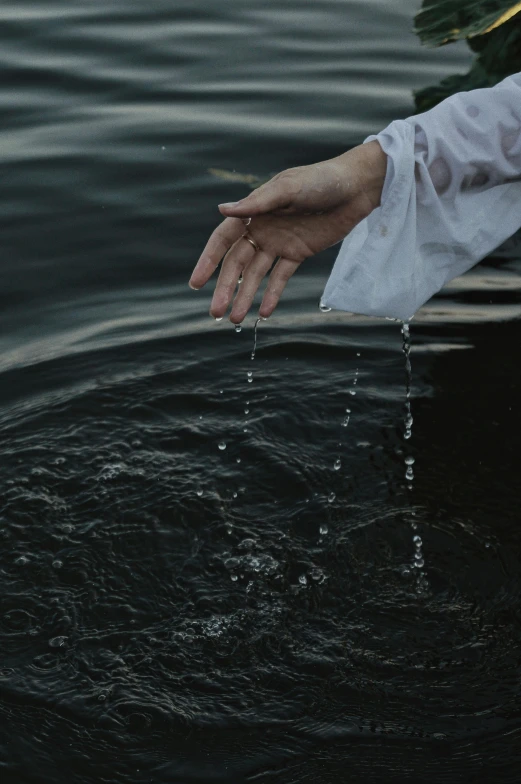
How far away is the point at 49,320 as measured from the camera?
431cm

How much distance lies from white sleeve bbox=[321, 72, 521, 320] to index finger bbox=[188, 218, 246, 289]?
0.27 meters

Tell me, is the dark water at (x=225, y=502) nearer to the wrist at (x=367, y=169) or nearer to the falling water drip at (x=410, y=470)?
the falling water drip at (x=410, y=470)

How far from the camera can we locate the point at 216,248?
242cm

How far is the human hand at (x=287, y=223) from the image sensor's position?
2.37 meters

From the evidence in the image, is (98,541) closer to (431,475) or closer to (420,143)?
(431,475)

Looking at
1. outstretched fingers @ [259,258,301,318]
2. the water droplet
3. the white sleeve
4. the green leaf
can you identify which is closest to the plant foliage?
the green leaf

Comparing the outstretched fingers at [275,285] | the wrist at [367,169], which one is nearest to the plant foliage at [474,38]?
the wrist at [367,169]

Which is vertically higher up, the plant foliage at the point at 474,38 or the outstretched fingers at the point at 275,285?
the plant foliage at the point at 474,38

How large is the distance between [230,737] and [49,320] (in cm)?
220

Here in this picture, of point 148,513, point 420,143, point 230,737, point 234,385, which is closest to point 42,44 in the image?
point 234,385

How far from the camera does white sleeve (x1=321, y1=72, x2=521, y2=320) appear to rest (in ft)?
8.24

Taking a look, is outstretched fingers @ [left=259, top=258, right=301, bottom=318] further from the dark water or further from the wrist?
the dark water

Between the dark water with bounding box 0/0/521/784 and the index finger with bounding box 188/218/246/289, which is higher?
the index finger with bounding box 188/218/246/289

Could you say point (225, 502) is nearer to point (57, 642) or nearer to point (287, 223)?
point (57, 642)
